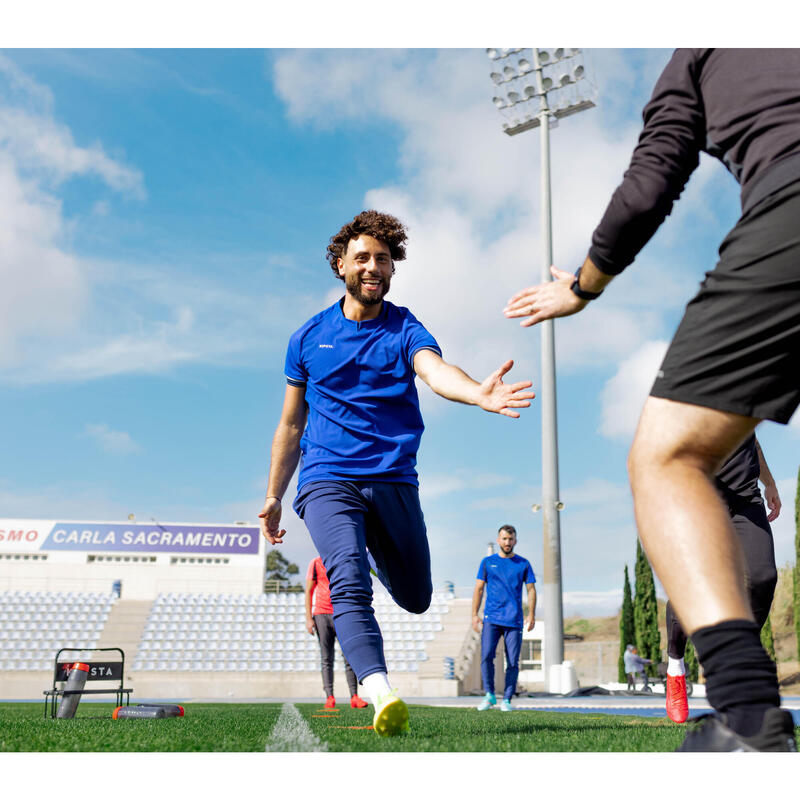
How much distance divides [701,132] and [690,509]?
915 mm

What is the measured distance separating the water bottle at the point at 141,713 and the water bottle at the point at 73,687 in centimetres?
87

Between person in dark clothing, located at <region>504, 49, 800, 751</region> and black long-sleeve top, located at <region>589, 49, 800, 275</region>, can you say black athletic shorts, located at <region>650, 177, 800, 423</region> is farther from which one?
black long-sleeve top, located at <region>589, 49, 800, 275</region>

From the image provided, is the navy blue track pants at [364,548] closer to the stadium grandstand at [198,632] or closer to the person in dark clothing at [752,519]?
the person in dark clothing at [752,519]


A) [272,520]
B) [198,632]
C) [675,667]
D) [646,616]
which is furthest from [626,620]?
[272,520]

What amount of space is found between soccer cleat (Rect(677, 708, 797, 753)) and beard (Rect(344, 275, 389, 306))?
2.62 meters

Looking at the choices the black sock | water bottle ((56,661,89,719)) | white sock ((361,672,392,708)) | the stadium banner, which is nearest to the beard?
white sock ((361,672,392,708))

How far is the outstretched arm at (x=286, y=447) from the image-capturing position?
13.2 feet

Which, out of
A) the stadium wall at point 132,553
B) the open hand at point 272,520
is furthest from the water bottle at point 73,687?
the stadium wall at point 132,553

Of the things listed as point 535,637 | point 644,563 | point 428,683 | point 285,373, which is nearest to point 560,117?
point 428,683

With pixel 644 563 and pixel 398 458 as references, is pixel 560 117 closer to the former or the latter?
pixel 644 563

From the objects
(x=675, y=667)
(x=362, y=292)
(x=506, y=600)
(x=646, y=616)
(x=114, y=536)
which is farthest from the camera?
(x=114, y=536)

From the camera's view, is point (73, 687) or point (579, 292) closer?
Result: point (579, 292)

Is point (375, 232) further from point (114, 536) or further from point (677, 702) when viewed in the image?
point (114, 536)

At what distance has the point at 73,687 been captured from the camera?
7066 millimetres
